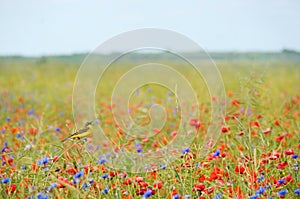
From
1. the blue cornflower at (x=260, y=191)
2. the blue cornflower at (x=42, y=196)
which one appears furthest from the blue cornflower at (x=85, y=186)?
the blue cornflower at (x=260, y=191)

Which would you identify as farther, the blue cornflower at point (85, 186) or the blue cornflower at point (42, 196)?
the blue cornflower at point (85, 186)

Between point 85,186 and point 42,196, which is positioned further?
point 85,186

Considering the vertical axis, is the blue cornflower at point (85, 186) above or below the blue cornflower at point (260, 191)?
below

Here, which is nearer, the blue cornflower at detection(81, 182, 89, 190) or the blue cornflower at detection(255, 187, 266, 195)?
the blue cornflower at detection(255, 187, 266, 195)

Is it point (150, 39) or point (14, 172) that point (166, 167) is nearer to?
point (14, 172)

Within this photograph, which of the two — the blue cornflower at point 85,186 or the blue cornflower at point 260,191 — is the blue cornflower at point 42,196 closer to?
the blue cornflower at point 85,186

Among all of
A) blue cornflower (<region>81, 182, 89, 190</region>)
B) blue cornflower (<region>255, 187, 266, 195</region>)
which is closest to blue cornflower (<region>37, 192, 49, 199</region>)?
blue cornflower (<region>81, 182, 89, 190</region>)

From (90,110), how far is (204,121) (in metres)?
1.29

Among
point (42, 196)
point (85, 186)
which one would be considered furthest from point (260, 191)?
point (42, 196)

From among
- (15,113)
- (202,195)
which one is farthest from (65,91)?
(202,195)

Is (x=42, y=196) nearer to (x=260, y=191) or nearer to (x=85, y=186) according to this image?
(x=85, y=186)

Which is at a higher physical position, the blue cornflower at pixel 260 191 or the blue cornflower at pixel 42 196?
the blue cornflower at pixel 260 191

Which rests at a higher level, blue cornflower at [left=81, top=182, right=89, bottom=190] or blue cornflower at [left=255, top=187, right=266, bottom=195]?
blue cornflower at [left=255, top=187, right=266, bottom=195]

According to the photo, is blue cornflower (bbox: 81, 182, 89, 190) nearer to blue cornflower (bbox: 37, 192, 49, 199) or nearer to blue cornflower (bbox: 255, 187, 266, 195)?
blue cornflower (bbox: 37, 192, 49, 199)
